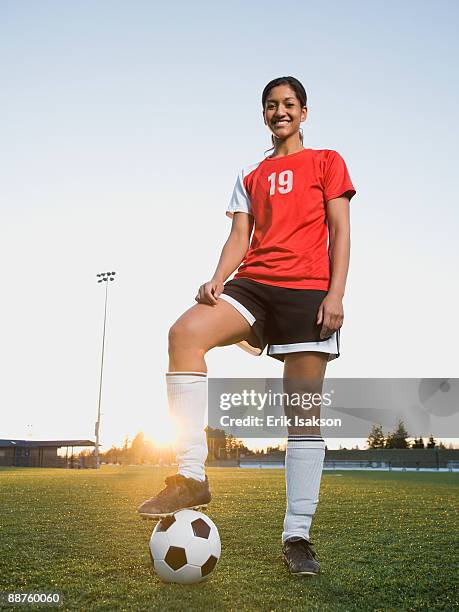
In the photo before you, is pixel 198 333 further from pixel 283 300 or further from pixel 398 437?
pixel 398 437

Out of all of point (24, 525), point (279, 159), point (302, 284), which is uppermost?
point (279, 159)

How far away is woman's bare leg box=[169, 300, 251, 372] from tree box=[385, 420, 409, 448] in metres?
88.8

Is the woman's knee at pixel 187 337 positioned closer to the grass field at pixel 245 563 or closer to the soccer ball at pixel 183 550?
the soccer ball at pixel 183 550

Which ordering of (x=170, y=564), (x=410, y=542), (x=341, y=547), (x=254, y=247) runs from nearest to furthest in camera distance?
(x=170, y=564) < (x=254, y=247) < (x=341, y=547) < (x=410, y=542)

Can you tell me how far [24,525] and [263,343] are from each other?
122 inches

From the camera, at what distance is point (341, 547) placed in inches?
164

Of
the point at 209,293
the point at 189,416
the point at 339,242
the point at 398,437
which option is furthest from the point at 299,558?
the point at 398,437

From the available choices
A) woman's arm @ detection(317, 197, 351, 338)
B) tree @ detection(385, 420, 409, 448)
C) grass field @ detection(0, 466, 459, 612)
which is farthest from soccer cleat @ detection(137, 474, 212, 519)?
tree @ detection(385, 420, 409, 448)

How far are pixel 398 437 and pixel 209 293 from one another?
92110 mm

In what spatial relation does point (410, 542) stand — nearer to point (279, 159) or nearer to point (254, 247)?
point (254, 247)

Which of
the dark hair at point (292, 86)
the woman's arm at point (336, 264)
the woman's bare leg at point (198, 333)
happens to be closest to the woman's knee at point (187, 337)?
the woman's bare leg at point (198, 333)

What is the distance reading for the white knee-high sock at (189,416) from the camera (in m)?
2.98

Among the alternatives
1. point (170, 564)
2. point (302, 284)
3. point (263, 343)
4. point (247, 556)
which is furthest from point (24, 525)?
point (302, 284)

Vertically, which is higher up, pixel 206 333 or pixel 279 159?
pixel 279 159
